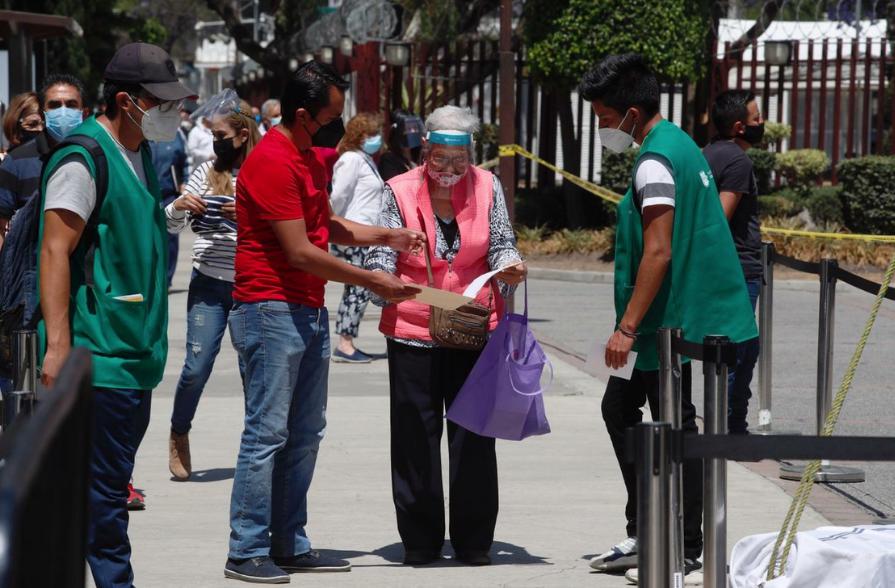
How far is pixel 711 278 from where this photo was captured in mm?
5191

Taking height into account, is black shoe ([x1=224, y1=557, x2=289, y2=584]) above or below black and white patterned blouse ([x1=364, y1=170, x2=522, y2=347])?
below

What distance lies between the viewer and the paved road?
27.5ft

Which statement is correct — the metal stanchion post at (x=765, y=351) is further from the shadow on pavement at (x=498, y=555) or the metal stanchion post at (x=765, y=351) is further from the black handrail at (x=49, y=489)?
the black handrail at (x=49, y=489)

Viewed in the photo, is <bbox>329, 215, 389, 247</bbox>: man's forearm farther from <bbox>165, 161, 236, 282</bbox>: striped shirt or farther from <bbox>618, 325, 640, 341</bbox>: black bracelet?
<bbox>165, 161, 236, 282</bbox>: striped shirt

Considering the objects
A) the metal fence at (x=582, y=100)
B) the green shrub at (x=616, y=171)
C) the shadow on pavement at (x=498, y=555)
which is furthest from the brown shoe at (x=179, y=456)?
the metal fence at (x=582, y=100)

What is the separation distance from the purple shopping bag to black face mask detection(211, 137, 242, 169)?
6.64ft

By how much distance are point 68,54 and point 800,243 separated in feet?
74.9

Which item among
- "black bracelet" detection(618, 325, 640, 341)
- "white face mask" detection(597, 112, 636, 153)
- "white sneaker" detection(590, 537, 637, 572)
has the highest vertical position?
"white face mask" detection(597, 112, 636, 153)

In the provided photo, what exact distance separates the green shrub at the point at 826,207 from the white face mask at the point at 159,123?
595 inches

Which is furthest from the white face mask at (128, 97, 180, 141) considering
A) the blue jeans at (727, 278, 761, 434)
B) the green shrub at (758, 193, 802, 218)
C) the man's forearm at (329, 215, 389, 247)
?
the green shrub at (758, 193, 802, 218)

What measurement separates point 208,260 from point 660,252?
2.57m

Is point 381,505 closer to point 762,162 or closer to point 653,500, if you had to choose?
point 653,500

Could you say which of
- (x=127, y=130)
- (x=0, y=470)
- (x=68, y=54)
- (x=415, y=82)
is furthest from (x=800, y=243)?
(x=68, y=54)

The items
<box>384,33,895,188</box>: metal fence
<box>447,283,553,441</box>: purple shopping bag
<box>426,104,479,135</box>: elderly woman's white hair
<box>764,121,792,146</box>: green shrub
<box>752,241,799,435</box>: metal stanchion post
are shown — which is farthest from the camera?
<box>764,121,792,146</box>: green shrub
